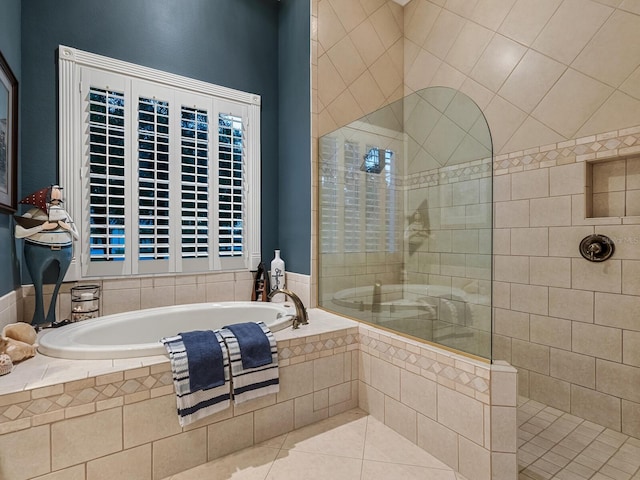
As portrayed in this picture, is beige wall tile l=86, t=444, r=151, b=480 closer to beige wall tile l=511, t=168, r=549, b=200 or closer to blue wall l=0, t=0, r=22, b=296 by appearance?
blue wall l=0, t=0, r=22, b=296

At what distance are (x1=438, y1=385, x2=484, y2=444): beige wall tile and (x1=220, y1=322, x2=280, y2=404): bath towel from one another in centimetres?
83

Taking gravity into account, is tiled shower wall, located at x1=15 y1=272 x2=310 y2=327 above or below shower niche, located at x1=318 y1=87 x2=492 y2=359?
below

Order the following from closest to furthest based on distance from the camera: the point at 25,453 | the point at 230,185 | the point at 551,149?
→ the point at 25,453 → the point at 551,149 → the point at 230,185

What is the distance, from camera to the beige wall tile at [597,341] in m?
1.94

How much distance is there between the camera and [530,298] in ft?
7.64

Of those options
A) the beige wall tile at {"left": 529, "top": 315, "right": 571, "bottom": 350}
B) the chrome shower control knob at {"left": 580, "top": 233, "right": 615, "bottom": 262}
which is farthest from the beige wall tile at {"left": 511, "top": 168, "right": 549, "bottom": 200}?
the beige wall tile at {"left": 529, "top": 315, "right": 571, "bottom": 350}

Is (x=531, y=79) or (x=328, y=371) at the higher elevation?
(x=531, y=79)

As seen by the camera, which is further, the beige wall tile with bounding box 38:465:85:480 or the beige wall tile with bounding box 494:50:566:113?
the beige wall tile with bounding box 494:50:566:113

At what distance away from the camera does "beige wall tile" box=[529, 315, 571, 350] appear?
7.06 feet

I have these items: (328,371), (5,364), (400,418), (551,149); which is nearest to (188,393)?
(5,364)

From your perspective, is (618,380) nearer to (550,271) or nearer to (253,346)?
(550,271)

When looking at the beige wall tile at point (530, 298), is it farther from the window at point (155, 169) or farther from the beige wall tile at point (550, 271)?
the window at point (155, 169)

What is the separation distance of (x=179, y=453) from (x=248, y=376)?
43cm

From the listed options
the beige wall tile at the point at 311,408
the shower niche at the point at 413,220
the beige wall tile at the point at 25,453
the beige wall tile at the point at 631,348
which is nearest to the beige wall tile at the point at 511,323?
the beige wall tile at the point at 631,348
